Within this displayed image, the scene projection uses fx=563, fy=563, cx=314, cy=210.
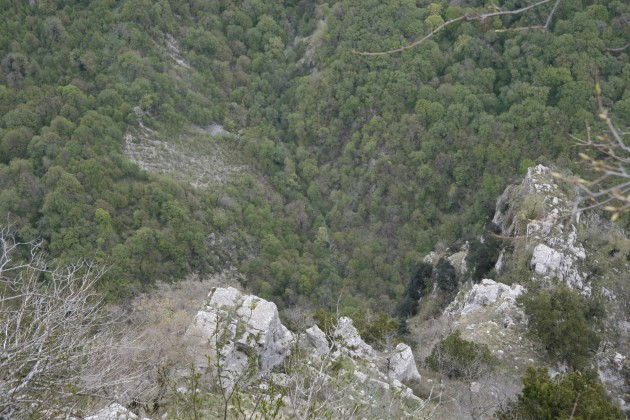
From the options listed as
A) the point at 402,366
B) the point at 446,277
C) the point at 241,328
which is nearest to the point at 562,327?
the point at 402,366

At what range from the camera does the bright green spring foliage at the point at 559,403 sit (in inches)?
595

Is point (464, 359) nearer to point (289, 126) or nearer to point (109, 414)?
point (109, 414)

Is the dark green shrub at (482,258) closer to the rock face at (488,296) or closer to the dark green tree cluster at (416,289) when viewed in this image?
the dark green tree cluster at (416,289)

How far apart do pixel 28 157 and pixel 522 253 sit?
116ft

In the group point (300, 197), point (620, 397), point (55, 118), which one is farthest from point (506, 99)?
point (55, 118)

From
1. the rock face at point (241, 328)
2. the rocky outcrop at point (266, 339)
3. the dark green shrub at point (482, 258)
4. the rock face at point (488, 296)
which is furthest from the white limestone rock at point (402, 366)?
the dark green shrub at point (482, 258)

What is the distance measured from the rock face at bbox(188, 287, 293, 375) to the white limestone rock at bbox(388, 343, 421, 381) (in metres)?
4.15

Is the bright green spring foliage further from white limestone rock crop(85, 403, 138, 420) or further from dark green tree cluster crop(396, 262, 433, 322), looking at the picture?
dark green tree cluster crop(396, 262, 433, 322)

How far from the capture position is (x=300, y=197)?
54.8 metres

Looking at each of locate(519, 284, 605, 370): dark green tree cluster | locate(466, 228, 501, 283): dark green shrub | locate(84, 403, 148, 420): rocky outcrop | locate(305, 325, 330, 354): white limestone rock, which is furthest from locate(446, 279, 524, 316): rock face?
locate(84, 403, 148, 420): rocky outcrop

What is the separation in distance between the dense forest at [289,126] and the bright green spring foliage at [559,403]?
27.2 m

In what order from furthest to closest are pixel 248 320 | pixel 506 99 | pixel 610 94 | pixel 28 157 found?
pixel 506 99, pixel 610 94, pixel 28 157, pixel 248 320

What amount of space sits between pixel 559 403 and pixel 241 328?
10.6 meters

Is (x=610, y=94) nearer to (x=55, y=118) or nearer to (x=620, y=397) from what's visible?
(x=620, y=397)
